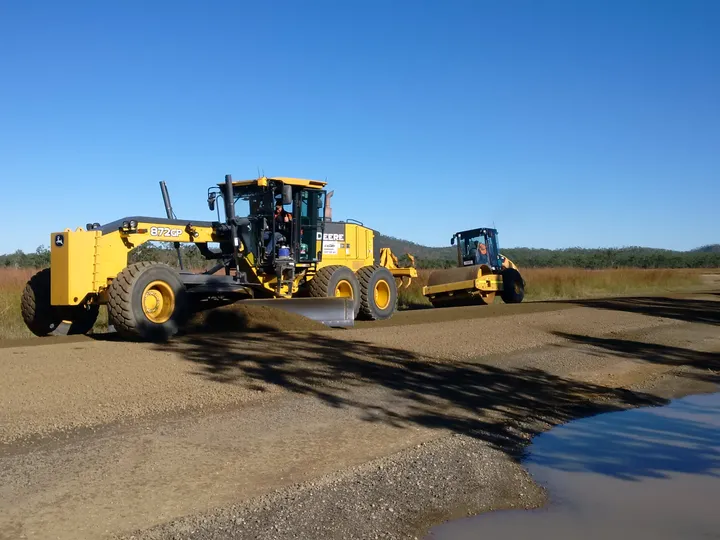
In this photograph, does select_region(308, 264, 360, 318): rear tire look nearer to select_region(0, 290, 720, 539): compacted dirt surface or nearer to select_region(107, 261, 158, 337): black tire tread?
select_region(0, 290, 720, 539): compacted dirt surface

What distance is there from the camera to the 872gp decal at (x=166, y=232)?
13.1m

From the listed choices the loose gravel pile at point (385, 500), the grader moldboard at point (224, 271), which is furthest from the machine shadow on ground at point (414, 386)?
the grader moldboard at point (224, 271)

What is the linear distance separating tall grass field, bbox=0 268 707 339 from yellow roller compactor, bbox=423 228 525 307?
6.61ft

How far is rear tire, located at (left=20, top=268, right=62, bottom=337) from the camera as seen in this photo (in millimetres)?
12750

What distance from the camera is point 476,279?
2452cm

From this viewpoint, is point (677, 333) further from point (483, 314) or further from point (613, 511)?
point (613, 511)

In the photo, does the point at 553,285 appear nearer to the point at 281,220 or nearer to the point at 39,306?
the point at 281,220

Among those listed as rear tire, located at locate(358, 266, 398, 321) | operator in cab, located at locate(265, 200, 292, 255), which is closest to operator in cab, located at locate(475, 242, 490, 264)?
rear tire, located at locate(358, 266, 398, 321)

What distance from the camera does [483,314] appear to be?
18.8 metres

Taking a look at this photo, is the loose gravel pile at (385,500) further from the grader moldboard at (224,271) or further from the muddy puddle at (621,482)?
the grader moldboard at (224,271)

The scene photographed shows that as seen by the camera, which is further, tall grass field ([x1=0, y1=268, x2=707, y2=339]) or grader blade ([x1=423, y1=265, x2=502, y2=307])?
grader blade ([x1=423, y1=265, x2=502, y2=307])

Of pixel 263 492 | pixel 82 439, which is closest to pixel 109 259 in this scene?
pixel 82 439

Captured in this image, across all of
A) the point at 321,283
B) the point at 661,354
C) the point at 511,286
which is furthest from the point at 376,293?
the point at 511,286

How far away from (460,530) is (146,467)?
7.78 feet
